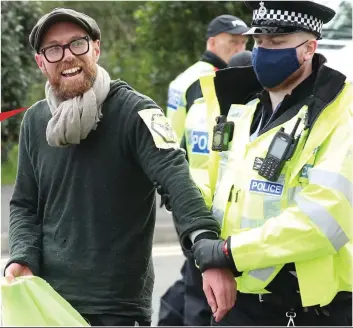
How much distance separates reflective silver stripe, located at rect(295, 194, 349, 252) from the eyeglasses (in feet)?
3.10

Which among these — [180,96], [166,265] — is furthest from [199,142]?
[166,265]

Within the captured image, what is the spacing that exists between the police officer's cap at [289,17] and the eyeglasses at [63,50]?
67 centimetres

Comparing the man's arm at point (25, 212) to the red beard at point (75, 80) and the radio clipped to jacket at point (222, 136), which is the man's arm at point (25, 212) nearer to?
the red beard at point (75, 80)

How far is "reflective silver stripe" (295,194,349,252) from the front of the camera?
312 centimetres

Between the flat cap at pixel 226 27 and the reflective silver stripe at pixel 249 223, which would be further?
the flat cap at pixel 226 27

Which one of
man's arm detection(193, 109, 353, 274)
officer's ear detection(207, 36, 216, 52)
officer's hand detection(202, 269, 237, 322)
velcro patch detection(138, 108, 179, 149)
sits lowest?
officer's ear detection(207, 36, 216, 52)

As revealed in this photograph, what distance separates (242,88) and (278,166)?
24.4 inches

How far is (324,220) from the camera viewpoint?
10.2ft

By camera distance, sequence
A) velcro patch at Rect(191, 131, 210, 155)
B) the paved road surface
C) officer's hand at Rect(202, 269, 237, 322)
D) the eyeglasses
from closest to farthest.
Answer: officer's hand at Rect(202, 269, 237, 322) → the eyeglasses → velcro patch at Rect(191, 131, 210, 155) → the paved road surface

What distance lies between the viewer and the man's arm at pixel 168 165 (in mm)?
3090

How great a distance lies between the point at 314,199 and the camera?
3145 mm

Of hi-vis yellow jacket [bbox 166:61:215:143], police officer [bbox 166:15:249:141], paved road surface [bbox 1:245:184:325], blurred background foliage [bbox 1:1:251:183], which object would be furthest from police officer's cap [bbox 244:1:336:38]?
blurred background foliage [bbox 1:1:251:183]

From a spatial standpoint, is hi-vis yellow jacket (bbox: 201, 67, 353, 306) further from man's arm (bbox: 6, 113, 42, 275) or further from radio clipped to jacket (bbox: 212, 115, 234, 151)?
man's arm (bbox: 6, 113, 42, 275)

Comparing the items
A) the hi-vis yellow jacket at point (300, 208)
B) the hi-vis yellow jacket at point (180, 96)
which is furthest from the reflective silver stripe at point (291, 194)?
the hi-vis yellow jacket at point (180, 96)
